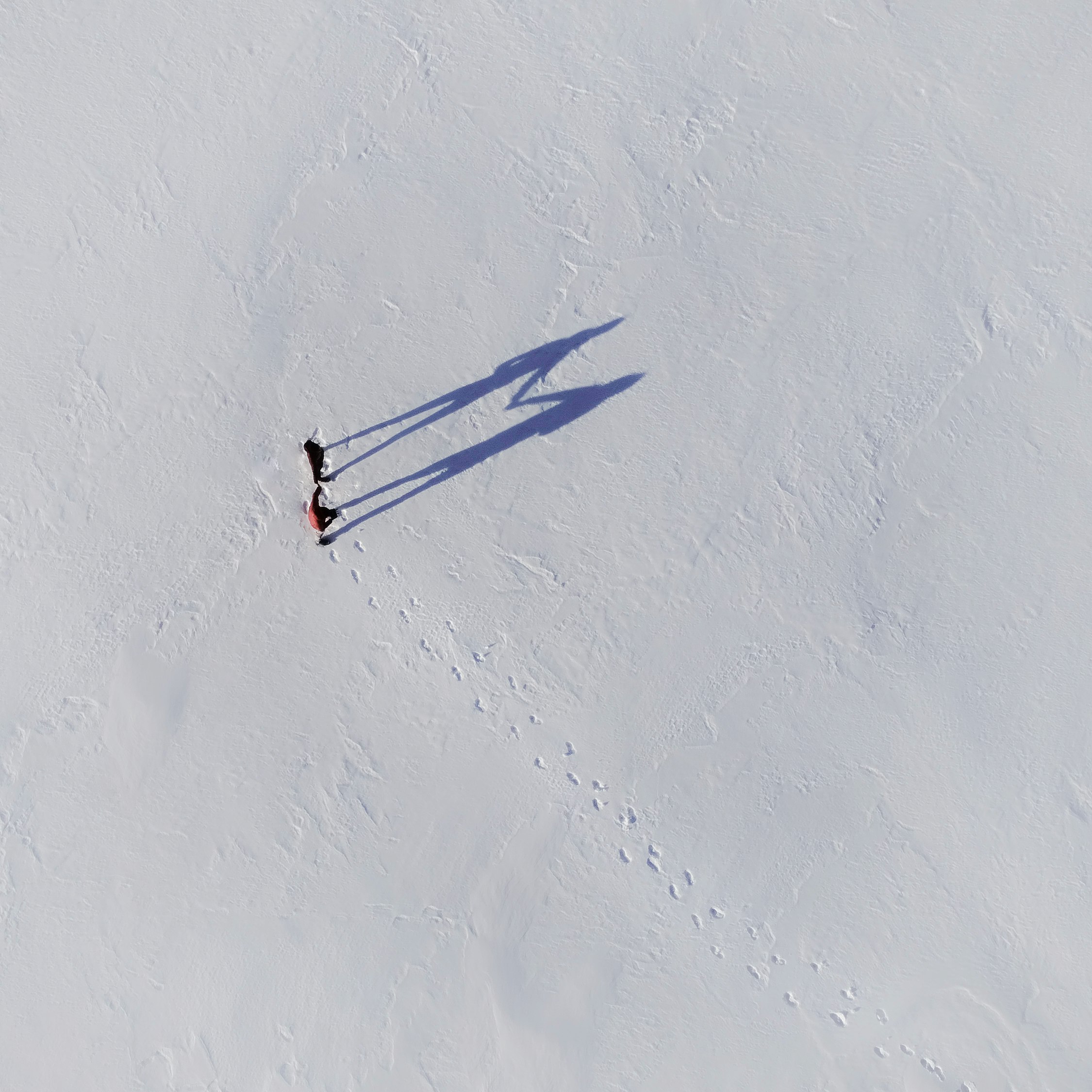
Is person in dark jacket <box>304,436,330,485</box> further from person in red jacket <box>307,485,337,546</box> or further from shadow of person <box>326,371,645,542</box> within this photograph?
shadow of person <box>326,371,645,542</box>

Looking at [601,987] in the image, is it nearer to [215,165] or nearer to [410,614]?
[410,614]

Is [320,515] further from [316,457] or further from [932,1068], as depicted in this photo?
[932,1068]

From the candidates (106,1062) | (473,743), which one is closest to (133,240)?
(473,743)

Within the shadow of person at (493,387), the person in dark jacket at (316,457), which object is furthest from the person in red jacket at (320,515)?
→ the shadow of person at (493,387)

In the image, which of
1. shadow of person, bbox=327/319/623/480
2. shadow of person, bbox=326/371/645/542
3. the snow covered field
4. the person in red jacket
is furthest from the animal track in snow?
the person in red jacket

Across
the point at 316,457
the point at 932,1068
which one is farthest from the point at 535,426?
the point at 932,1068

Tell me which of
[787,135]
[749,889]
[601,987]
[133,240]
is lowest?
[601,987]
